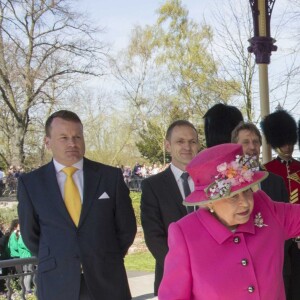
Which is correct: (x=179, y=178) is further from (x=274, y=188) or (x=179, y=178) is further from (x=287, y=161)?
(x=287, y=161)

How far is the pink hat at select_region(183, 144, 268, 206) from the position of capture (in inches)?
78.3

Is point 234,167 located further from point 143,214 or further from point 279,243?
point 143,214

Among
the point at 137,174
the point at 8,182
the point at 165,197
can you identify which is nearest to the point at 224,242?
the point at 165,197

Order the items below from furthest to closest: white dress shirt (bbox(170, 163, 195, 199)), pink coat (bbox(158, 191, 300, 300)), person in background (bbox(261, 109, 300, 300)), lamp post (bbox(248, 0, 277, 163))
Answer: lamp post (bbox(248, 0, 277, 163)) < person in background (bbox(261, 109, 300, 300)) < white dress shirt (bbox(170, 163, 195, 199)) < pink coat (bbox(158, 191, 300, 300))

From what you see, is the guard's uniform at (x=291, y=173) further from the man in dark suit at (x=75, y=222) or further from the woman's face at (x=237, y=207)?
the woman's face at (x=237, y=207)

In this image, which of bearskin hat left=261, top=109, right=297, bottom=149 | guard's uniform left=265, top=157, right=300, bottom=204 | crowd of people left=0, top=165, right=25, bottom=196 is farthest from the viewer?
crowd of people left=0, top=165, right=25, bottom=196

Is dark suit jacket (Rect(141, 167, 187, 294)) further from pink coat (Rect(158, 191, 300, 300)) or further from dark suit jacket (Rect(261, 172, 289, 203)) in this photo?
pink coat (Rect(158, 191, 300, 300))

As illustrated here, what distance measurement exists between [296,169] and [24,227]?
2.10 m

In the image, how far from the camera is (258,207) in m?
2.18

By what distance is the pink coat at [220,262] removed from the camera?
6.44 ft

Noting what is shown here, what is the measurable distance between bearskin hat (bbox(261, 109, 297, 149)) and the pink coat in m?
2.62

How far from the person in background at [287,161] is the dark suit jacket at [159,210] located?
98cm

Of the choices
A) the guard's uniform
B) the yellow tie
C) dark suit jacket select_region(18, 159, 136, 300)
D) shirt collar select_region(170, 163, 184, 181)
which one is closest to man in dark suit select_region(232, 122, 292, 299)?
shirt collar select_region(170, 163, 184, 181)

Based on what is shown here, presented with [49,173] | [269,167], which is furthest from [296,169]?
[49,173]
